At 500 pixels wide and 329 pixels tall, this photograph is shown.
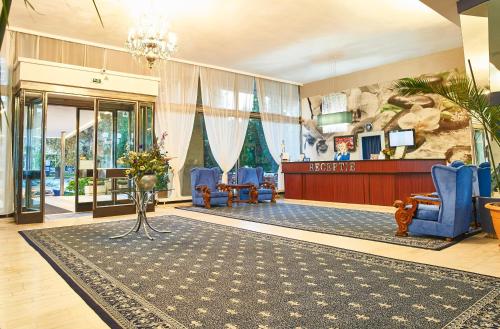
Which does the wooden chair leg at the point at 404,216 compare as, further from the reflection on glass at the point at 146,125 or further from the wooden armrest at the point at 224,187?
the reflection on glass at the point at 146,125

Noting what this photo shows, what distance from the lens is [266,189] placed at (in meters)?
9.60

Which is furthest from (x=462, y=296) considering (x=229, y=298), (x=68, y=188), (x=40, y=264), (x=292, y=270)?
(x=68, y=188)

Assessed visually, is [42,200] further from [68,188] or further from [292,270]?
[68,188]

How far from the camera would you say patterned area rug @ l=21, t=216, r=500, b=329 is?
7.51ft

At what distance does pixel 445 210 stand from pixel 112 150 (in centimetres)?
646

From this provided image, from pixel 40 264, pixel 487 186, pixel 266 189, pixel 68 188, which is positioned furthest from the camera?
pixel 68 188

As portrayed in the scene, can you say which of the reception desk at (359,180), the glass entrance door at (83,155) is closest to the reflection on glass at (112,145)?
the glass entrance door at (83,155)

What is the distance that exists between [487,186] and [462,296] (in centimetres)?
342

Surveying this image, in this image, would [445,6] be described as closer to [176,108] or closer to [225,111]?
[225,111]

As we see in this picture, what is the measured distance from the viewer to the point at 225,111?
1025cm

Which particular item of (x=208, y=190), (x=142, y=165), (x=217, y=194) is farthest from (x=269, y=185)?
(x=142, y=165)

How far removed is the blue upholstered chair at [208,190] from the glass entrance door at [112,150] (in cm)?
153

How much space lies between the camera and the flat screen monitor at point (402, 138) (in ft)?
31.2

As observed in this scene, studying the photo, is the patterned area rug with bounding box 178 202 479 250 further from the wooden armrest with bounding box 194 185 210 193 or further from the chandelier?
the chandelier
